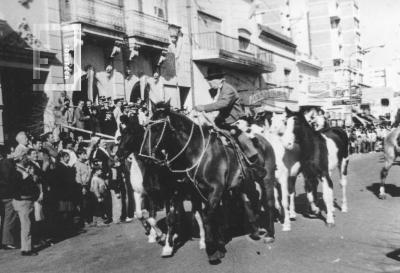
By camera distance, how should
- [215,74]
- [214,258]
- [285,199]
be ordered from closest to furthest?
[214,258] → [215,74] → [285,199]

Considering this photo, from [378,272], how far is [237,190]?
2.70m

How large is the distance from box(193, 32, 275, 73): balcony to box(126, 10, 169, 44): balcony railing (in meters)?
3.76

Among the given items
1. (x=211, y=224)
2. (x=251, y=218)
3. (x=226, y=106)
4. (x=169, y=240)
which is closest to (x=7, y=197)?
(x=169, y=240)

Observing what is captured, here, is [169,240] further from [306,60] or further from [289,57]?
[306,60]

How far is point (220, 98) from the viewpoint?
Result: 25.4 ft

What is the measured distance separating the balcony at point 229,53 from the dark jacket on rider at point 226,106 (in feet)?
49.3

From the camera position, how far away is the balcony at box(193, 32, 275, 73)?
22750 mm

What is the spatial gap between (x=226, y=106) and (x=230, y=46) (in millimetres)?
18455

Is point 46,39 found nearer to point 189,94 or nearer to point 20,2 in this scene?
point 20,2

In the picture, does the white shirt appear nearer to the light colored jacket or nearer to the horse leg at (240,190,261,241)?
the light colored jacket

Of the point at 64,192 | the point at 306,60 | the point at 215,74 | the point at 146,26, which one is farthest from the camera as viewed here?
the point at 306,60

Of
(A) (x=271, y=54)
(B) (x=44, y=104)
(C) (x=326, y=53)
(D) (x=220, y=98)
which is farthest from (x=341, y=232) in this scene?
(C) (x=326, y=53)

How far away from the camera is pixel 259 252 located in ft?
23.7

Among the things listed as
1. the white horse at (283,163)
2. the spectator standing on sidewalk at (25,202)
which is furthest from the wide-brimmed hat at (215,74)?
the spectator standing on sidewalk at (25,202)
